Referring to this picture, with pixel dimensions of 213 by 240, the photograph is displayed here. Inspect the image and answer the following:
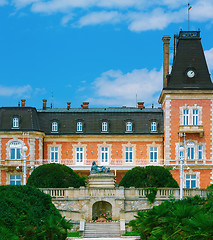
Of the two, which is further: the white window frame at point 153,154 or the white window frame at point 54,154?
the white window frame at point 54,154

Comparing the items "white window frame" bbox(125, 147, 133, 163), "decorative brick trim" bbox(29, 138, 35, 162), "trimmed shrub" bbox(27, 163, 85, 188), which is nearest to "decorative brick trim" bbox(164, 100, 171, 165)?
"white window frame" bbox(125, 147, 133, 163)

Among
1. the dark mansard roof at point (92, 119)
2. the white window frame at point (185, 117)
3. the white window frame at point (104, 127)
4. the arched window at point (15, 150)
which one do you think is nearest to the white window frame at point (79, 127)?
the dark mansard roof at point (92, 119)

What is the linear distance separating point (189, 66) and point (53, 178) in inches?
738

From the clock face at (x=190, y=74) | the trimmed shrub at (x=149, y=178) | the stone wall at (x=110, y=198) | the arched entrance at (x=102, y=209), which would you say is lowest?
the arched entrance at (x=102, y=209)

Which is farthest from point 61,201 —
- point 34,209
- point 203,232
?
point 203,232

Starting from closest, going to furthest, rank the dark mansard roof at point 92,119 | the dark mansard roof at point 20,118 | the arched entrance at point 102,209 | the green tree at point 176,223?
the green tree at point 176,223, the arched entrance at point 102,209, the dark mansard roof at point 20,118, the dark mansard roof at point 92,119

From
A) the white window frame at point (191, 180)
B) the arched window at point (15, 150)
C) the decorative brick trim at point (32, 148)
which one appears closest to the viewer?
the white window frame at point (191, 180)

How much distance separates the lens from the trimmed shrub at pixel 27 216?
22969 millimetres

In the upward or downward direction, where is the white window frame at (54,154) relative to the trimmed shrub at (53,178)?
upward

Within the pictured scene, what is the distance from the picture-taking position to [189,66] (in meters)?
50.4

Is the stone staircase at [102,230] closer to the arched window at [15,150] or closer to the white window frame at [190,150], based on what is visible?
the white window frame at [190,150]

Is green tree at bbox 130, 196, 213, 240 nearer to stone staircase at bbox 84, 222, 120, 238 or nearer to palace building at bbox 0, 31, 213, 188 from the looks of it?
stone staircase at bbox 84, 222, 120, 238

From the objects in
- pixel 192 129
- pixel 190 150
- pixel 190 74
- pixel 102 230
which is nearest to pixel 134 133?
pixel 190 150

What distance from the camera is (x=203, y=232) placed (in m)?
20.7
